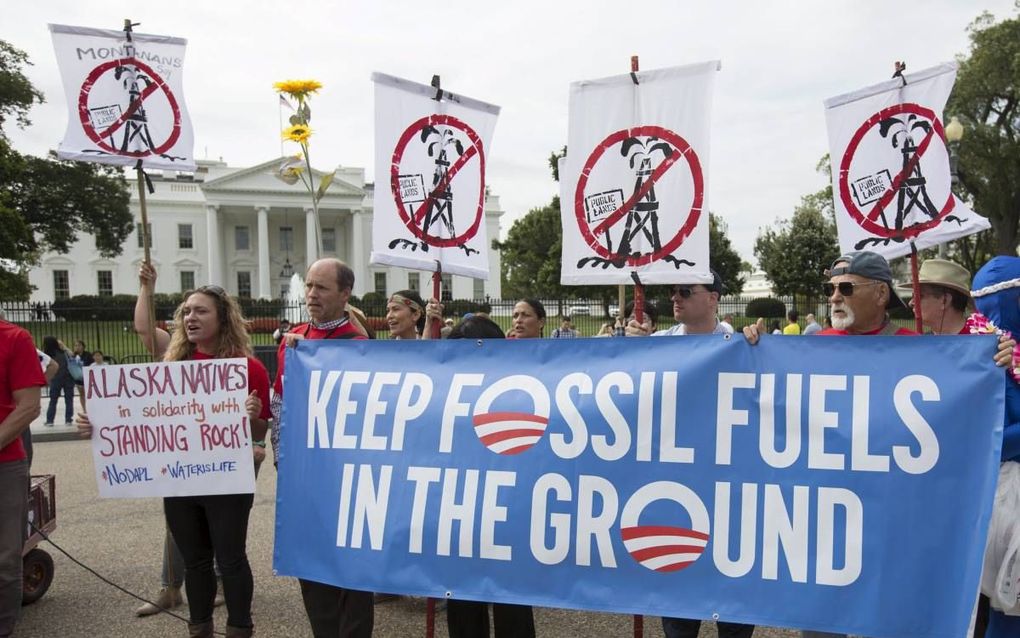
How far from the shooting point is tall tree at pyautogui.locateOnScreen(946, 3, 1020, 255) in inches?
1271

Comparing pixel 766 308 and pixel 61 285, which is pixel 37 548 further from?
pixel 61 285

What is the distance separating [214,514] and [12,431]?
3.31 ft

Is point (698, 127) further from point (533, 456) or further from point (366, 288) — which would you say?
point (366, 288)

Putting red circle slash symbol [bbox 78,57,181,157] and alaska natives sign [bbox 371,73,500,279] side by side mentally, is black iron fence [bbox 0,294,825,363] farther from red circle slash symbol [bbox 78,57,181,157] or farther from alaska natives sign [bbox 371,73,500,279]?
red circle slash symbol [bbox 78,57,181,157]

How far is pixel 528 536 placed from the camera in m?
2.92

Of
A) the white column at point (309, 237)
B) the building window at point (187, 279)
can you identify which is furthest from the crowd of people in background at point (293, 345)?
the building window at point (187, 279)

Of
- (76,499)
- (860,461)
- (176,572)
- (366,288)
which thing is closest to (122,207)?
(366,288)

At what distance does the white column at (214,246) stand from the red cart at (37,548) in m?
62.3

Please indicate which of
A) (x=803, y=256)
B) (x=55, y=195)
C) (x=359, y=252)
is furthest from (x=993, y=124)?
(x=55, y=195)

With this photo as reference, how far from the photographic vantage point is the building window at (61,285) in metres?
64.3

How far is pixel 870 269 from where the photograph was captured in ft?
10.1

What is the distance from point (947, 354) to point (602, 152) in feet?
5.50

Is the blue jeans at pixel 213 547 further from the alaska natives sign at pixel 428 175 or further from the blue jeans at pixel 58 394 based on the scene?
the blue jeans at pixel 58 394

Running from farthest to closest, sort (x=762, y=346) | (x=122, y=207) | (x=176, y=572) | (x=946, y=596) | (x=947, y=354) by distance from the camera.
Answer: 1. (x=122, y=207)
2. (x=176, y=572)
3. (x=762, y=346)
4. (x=947, y=354)
5. (x=946, y=596)
